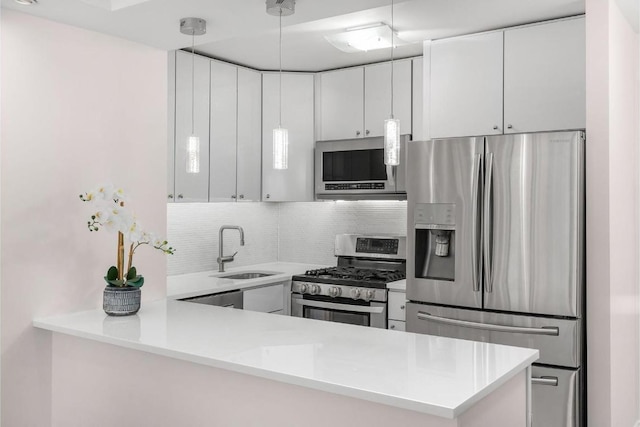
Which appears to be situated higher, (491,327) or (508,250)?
(508,250)

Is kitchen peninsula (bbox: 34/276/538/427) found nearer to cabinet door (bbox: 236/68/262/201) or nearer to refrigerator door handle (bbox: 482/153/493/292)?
refrigerator door handle (bbox: 482/153/493/292)

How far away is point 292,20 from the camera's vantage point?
8.16 ft

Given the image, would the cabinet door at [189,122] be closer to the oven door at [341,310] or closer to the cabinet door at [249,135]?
the cabinet door at [249,135]

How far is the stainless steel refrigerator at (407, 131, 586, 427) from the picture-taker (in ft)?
9.38

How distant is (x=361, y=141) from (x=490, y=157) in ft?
4.41

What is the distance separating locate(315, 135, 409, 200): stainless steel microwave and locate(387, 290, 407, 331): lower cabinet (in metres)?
0.75

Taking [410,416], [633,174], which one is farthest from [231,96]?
[410,416]

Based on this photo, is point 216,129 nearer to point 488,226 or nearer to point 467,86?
point 467,86

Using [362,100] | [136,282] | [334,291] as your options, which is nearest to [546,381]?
[334,291]

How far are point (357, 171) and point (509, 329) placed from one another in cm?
173

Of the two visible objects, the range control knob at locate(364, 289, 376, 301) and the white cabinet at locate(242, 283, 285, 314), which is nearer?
the range control knob at locate(364, 289, 376, 301)

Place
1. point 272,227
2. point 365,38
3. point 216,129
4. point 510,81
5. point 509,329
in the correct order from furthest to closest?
point 272,227
point 216,129
point 365,38
point 510,81
point 509,329

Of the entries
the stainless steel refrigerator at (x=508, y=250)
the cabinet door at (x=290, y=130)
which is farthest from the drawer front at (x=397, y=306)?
the cabinet door at (x=290, y=130)

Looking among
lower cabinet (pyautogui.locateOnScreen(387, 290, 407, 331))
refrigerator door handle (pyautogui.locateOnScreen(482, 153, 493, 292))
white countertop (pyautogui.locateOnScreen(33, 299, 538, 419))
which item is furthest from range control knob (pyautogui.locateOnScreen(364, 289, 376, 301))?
white countertop (pyautogui.locateOnScreen(33, 299, 538, 419))
